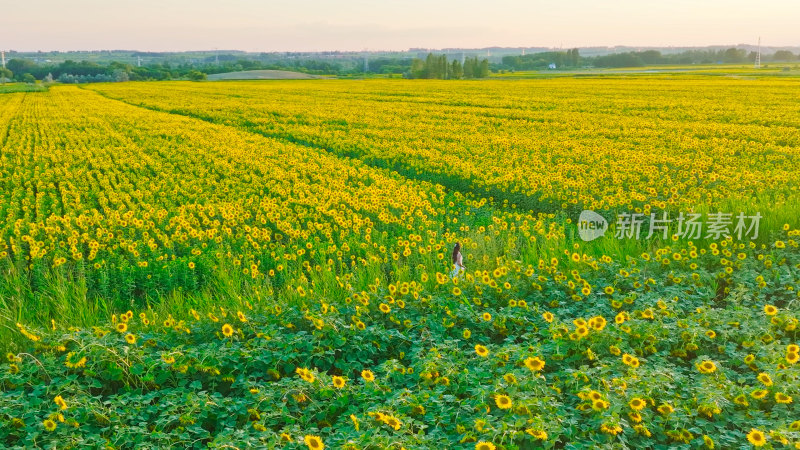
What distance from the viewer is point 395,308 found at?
17.1 ft

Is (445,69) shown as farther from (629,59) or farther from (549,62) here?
(629,59)

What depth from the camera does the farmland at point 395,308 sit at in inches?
136

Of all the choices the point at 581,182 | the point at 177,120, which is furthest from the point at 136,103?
the point at 581,182

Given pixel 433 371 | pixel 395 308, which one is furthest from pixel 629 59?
pixel 433 371

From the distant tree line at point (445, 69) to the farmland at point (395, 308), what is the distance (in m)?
89.2

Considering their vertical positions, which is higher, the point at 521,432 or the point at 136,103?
the point at 136,103

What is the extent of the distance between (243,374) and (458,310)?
197 centimetres

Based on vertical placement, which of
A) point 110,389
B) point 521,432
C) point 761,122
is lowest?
point 110,389

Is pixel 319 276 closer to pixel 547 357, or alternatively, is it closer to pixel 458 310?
pixel 458 310

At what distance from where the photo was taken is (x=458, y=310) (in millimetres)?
5098

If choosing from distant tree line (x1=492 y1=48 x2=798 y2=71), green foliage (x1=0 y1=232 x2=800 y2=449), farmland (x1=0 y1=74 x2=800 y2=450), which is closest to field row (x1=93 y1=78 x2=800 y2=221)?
farmland (x1=0 y1=74 x2=800 y2=450)

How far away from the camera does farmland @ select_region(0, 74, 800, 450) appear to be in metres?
3.46

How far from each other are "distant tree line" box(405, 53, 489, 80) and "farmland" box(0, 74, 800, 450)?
89.2m

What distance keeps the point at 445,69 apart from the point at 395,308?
10012 centimetres
